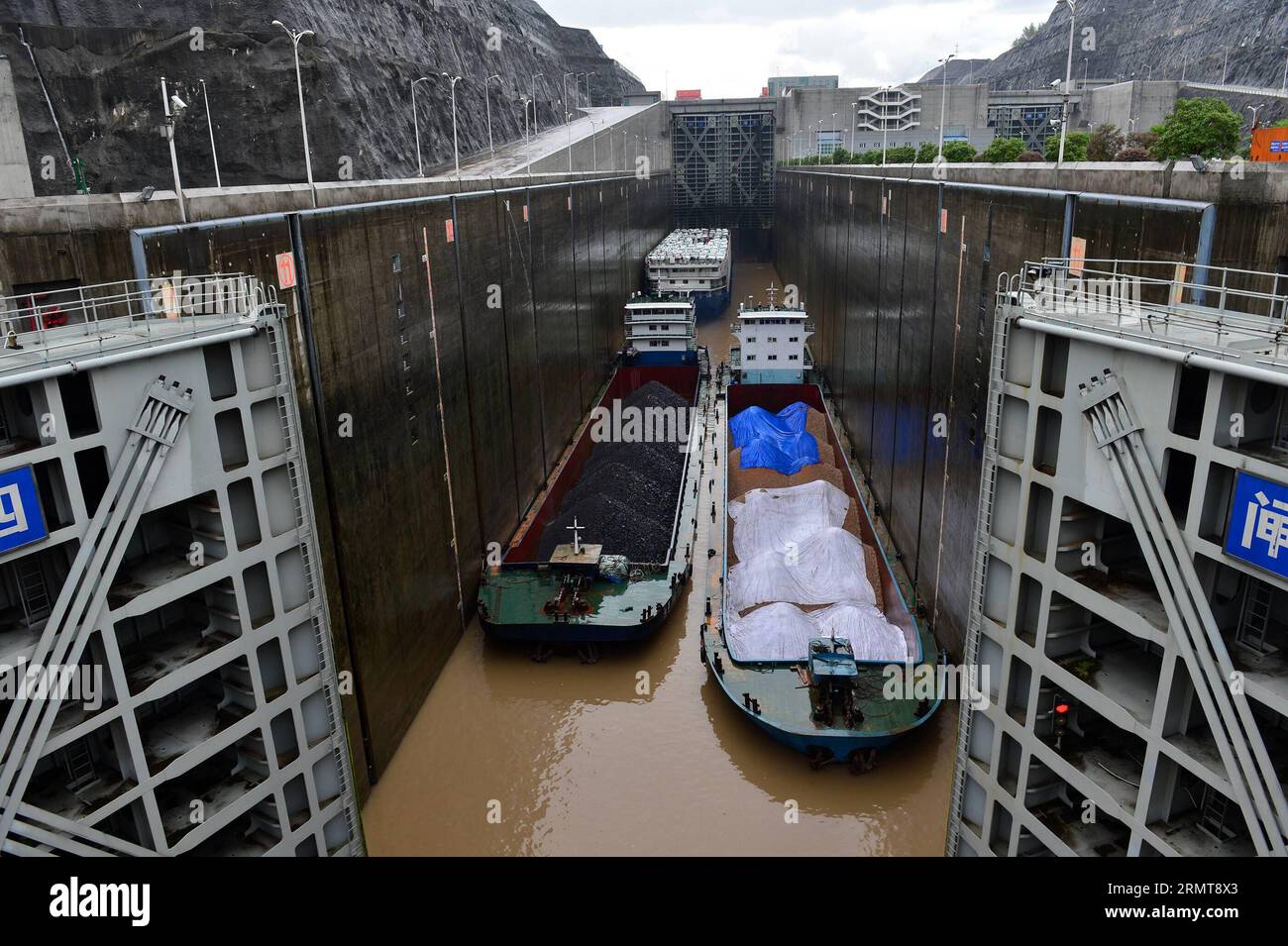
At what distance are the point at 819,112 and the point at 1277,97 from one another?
36799 mm

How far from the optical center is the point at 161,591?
26.9 feet

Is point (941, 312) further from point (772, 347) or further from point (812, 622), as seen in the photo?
point (772, 347)

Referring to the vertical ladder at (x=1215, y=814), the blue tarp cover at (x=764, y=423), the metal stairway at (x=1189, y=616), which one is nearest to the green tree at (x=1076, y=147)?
the blue tarp cover at (x=764, y=423)

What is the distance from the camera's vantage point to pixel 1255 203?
9539mm

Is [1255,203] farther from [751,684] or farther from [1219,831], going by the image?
[751,684]

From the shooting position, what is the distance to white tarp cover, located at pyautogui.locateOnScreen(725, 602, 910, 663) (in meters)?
15.6

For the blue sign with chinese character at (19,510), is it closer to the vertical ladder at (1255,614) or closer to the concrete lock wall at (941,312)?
the vertical ladder at (1255,614)

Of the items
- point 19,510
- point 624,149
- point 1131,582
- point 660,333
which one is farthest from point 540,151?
point 1131,582

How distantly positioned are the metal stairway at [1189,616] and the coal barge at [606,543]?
35.9 ft

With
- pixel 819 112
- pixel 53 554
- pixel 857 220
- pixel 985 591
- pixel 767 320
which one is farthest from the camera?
pixel 819 112

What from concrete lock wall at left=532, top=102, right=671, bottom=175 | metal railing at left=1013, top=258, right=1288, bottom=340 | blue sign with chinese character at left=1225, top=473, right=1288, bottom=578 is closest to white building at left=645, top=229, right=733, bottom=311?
concrete lock wall at left=532, top=102, right=671, bottom=175

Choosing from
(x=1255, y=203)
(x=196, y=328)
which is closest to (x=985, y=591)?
(x=1255, y=203)

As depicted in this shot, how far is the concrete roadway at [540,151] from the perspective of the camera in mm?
46281

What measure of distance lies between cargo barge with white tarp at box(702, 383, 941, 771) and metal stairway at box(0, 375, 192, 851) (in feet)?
31.9
